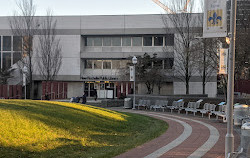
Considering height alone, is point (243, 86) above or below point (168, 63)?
below

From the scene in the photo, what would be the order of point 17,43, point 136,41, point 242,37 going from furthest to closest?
point 136,41
point 17,43
point 242,37

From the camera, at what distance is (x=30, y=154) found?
9.56 m

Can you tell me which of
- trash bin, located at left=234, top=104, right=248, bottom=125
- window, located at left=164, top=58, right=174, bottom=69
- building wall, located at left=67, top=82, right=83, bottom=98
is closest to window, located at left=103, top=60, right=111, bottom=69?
building wall, located at left=67, top=82, right=83, bottom=98

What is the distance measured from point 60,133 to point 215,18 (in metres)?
6.64

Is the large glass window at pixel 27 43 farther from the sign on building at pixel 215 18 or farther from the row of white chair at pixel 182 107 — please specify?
the sign on building at pixel 215 18

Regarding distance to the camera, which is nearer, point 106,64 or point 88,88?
point 106,64

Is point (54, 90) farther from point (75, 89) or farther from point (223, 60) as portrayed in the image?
point (223, 60)

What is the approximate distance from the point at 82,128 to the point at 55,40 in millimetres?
38626

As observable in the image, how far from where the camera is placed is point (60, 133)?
12445 mm

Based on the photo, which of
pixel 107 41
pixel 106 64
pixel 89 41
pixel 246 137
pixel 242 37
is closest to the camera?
pixel 246 137

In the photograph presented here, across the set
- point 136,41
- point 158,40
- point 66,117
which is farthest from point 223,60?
point 136,41

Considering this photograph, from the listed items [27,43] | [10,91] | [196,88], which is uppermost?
[27,43]

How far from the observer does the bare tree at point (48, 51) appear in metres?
48.7

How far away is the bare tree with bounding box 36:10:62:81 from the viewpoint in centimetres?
4869
